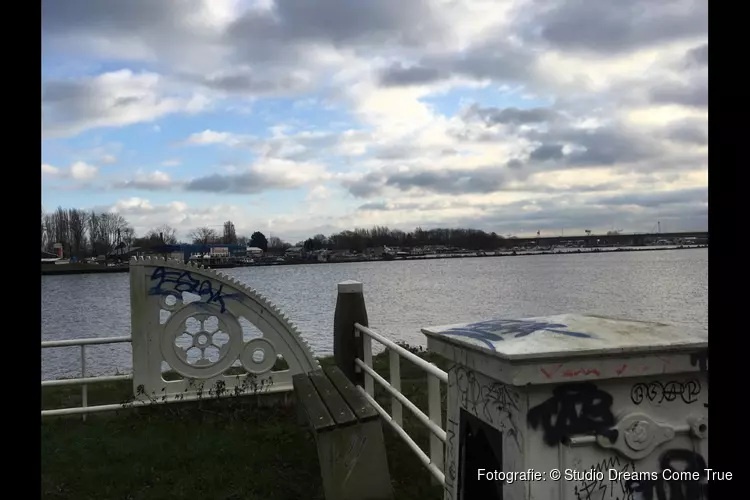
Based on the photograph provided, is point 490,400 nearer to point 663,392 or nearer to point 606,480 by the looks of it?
point 606,480

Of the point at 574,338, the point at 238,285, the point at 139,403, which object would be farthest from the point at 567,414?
the point at 139,403

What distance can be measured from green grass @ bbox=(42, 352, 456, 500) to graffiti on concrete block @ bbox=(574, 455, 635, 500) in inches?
114

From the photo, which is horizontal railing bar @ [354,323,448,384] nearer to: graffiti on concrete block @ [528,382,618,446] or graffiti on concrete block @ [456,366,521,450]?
graffiti on concrete block @ [456,366,521,450]

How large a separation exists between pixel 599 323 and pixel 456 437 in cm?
79

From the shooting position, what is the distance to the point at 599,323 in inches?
94.1

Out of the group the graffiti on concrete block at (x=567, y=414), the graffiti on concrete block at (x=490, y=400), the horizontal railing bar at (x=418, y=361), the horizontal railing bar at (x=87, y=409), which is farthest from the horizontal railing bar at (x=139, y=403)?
the graffiti on concrete block at (x=567, y=414)

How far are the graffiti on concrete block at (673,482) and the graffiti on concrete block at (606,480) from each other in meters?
0.05

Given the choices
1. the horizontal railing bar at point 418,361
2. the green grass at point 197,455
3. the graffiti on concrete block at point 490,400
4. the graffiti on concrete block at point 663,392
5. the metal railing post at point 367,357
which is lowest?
the green grass at point 197,455

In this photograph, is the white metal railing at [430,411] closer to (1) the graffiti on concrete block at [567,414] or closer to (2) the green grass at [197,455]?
(2) the green grass at [197,455]

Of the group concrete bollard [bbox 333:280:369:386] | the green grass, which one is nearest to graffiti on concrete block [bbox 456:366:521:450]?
the green grass

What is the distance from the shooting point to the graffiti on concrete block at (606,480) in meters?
2.07

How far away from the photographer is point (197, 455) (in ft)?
18.6
